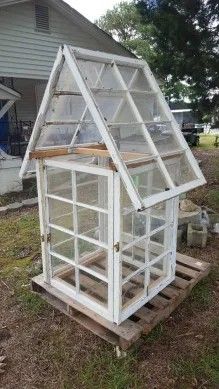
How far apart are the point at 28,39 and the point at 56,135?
25.0ft

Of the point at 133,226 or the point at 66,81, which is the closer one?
the point at 66,81

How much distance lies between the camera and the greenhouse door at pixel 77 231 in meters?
3.02

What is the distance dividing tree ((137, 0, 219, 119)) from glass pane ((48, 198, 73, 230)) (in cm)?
601

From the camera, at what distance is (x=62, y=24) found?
1032 centimetres

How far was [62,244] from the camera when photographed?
11.6ft

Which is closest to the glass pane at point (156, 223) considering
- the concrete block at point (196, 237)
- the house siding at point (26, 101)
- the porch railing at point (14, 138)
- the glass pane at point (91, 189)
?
the glass pane at point (91, 189)

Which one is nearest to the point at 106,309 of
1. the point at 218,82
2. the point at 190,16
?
the point at 218,82

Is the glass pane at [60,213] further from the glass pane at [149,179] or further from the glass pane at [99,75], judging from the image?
the glass pane at [99,75]

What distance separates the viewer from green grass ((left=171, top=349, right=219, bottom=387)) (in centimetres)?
273

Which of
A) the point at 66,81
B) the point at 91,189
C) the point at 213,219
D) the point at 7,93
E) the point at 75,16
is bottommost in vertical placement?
the point at 213,219

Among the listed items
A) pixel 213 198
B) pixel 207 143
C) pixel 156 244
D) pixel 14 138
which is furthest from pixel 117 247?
pixel 207 143

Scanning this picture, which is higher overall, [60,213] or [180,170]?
[180,170]

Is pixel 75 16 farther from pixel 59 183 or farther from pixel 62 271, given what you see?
pixel 62 271

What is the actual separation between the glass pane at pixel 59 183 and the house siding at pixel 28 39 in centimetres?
672
